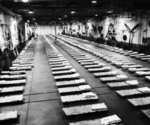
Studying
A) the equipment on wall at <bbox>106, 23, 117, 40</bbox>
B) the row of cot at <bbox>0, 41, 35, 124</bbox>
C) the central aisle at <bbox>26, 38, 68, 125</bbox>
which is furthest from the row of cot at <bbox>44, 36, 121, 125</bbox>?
the equipment on wall at <bbox>106, 23, 117, 40</bbox>

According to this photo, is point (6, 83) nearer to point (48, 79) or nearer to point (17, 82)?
point (17, 82)

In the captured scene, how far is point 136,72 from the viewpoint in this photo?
6750mm

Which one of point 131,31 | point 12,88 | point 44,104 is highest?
point 131,31

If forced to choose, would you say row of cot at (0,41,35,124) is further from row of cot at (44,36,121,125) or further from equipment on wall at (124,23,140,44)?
equipment on wall at (124,23,140,44)

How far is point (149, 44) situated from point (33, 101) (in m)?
11.5

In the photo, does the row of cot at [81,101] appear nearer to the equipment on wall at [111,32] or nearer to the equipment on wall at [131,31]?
the equipment on wall at [131,31]

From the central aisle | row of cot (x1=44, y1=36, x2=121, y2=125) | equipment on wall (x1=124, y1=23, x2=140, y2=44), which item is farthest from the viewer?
equipment on wall (x1=124, y1=23, x2=140, y2=44)

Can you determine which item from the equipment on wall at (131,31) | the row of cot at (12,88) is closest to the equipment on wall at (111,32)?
the equipment on wall at (131,31)

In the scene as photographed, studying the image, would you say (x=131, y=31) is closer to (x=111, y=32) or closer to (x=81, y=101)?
(x=111, y=32)

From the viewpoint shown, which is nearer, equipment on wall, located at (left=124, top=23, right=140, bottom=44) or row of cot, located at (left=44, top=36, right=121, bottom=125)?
row of cot, located at (left=44, top=36, right=121, bottom=125)

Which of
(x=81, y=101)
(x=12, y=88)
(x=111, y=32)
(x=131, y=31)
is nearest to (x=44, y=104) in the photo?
(x=81, y=101)

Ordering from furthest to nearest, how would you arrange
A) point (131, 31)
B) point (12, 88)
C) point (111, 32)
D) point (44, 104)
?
1. point (111, 32)
2. point (131, 31)
3. point (12, 88)
4. point (44, 104)

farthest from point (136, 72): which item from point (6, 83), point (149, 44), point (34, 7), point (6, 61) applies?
point (34, 7)

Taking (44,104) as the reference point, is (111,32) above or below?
above
